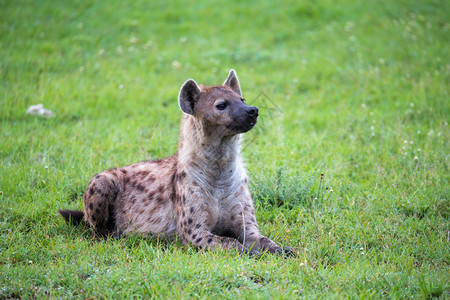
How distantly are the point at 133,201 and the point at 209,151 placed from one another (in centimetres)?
101

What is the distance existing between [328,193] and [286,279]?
2.04m

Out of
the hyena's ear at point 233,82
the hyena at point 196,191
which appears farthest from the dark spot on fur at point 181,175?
the hyena's ear at point 233,82

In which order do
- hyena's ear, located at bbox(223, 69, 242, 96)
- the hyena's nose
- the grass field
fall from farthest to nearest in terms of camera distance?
hyena's ear, located at bbox(223, 69, 242, 96)
the hyena's nose
the grass field

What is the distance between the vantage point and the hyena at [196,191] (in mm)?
4809

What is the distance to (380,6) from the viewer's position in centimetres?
1305

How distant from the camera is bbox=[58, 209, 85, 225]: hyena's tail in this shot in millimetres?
5238

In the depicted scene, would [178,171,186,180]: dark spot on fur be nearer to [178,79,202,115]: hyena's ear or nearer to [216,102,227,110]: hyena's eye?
[178,79,202,115]: hyena's ear

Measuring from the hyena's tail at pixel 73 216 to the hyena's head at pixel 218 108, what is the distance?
1521mm

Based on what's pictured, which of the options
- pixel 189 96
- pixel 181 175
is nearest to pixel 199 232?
pixel 181 175

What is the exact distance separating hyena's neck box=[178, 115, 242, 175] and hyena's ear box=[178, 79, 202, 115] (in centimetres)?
14

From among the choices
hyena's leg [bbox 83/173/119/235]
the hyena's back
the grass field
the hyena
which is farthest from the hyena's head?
hyena's leg [bbox 83/173/119/235]

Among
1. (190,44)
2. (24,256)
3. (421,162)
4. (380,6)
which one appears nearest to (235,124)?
(24,256)

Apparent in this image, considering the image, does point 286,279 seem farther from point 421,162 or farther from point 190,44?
point 190,44

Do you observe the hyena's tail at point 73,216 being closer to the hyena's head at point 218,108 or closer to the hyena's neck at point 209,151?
the hyena's neck at point 209,151
